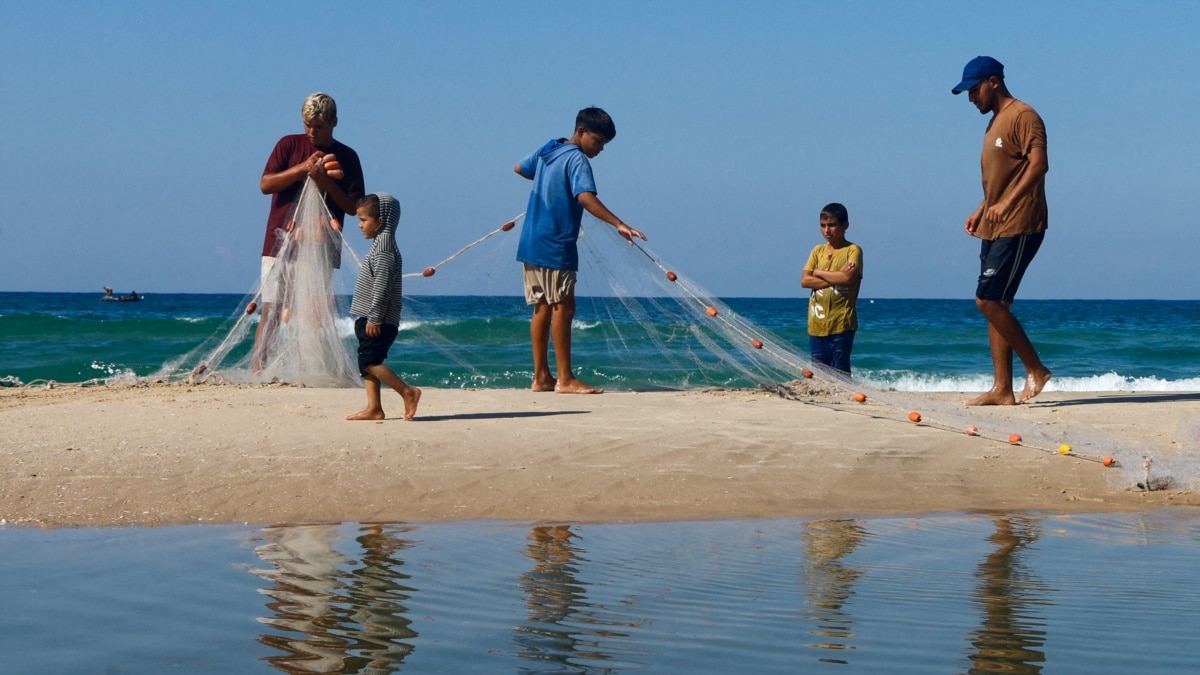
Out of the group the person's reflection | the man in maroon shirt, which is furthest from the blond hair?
the person's reflection

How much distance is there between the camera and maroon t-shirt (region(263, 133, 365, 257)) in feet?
26.9

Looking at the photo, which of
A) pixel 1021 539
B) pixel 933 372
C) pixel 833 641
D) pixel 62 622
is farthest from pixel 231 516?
pixel 933 372

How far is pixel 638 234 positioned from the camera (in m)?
7.63

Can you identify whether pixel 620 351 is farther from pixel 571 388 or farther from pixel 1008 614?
pixel 1008 614

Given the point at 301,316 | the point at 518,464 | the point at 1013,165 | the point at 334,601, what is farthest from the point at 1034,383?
the point at 334,601

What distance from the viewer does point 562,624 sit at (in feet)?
11.0

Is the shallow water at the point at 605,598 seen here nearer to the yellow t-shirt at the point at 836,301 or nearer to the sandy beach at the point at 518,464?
the sandy beach at the point at 518,464

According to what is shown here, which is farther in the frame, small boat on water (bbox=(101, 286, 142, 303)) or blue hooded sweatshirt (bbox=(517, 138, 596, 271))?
small boat on water (bbox=(101, 286, 142, 303))

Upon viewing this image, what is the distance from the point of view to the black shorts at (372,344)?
6520 millimetres

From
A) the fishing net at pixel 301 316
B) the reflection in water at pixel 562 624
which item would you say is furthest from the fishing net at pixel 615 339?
the reflection in water at pixel 562 624

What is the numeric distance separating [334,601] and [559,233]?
464cm

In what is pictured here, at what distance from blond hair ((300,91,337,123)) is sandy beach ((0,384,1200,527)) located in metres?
1.88

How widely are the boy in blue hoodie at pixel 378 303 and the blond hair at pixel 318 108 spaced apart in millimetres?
1474

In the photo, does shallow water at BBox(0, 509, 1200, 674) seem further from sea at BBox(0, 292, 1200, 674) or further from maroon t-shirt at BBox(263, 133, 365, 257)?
maroon t-shirt at BBox(263, 133, 365, 257)
